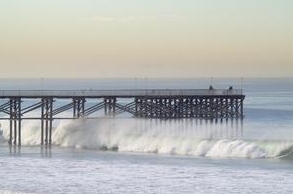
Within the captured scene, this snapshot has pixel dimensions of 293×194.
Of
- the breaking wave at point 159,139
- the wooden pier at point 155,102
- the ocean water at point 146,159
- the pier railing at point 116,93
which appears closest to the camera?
the ocean water at point 146,159

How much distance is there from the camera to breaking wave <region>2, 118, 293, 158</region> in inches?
1944

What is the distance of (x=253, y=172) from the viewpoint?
38250 mm

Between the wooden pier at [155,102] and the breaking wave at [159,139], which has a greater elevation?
the wooden pier at [155,102]

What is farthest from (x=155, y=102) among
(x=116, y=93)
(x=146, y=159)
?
(x=146, y=159)

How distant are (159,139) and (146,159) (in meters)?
9.44

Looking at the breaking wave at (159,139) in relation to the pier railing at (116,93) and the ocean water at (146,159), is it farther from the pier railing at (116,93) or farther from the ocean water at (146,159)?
the pier railing at (116,93)

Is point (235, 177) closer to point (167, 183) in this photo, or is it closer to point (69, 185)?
point (167, 183)

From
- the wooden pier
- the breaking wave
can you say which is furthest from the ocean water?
the wooden pier

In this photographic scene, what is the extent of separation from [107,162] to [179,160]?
449 cm

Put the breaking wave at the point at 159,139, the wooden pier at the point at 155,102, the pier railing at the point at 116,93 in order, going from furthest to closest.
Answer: the wooden pier at the point at 155,102
the pier railing at the point at 116,93
the breaking wave at the point at 159,139

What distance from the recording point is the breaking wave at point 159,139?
49384 mm

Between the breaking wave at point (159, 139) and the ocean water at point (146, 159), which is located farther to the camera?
the breaking wave at point (159, 139)

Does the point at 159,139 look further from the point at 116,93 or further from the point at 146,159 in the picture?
the point at 146,159

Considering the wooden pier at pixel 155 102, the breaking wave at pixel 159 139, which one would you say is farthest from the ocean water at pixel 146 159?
the wooden pier at pixel 155 102
